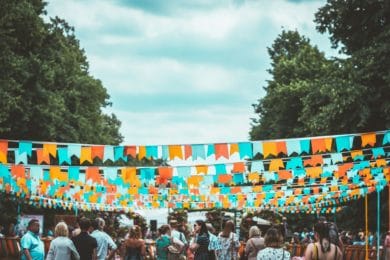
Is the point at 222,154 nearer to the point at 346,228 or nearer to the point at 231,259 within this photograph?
the point at 231,259

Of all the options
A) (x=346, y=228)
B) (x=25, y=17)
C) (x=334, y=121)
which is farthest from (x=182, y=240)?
(x=346, y=228)

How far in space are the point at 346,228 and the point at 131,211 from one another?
16.5 m

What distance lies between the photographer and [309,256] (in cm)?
888

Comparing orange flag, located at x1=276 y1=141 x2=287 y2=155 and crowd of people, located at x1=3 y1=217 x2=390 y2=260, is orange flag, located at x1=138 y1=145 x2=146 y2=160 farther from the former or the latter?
orange flag, located at x1=276 y1=141 x2=287 y2=155

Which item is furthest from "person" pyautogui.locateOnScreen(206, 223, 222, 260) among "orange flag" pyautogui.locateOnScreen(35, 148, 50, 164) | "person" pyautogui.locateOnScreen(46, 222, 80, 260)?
"orange flag" pyautogui.locateOnScreen(35, 148, 50, 164)

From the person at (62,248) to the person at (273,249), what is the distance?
313cm

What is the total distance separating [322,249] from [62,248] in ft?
14.0

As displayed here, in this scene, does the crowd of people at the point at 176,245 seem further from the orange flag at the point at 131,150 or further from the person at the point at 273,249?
the orange flag at the point at 131,150

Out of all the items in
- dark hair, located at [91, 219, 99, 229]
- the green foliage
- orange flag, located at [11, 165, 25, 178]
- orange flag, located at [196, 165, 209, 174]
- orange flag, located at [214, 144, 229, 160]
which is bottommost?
dark hair, located at [91, 219, 99, 229]

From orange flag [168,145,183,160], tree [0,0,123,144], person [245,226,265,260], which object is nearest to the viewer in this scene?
person [245,226,265,260]

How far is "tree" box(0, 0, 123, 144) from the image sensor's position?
26.6 metres

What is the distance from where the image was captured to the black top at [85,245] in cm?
1166

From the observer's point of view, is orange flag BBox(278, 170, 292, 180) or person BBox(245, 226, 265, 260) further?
orange flag BBox(278, 170, 292, 180)

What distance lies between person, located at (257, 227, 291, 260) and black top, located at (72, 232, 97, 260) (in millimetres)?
3223
